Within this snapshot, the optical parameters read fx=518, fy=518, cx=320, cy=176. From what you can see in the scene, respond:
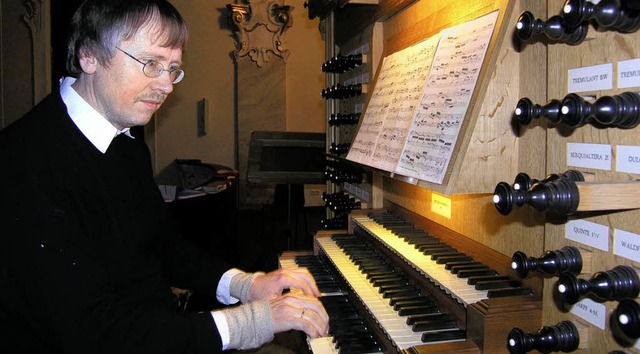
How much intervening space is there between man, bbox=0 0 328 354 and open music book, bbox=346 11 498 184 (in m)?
0.56

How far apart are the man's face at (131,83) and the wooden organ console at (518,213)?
33.9 inches

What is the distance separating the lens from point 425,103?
1803mm

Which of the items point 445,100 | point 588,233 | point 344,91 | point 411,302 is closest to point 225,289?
point 411,302

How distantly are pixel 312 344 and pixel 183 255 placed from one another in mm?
722

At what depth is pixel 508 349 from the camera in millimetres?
1268

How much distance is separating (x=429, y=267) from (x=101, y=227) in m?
1.05

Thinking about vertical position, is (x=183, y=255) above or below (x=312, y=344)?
above

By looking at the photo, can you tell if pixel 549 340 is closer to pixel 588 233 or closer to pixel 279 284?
pixel 588 233

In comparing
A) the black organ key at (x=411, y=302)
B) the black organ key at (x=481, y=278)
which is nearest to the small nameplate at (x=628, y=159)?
the black organ key at (x=481, y=278)

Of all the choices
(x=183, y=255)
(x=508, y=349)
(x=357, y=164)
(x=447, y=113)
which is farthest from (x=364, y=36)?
(x=508, y=349)

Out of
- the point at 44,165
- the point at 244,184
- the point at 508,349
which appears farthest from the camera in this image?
the point at 244,184

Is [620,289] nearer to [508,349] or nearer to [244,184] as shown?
[508,349]

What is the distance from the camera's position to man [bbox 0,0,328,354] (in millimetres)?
1299

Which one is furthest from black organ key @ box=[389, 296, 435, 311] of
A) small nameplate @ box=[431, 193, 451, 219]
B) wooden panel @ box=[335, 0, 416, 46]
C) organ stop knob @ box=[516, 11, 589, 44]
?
wooden panel @ box=[335, 0, 416, 46]
